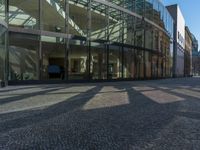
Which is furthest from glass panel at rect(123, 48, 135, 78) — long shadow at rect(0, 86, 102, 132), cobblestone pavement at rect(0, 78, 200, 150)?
long shadow at rect(0, 86, 102, 132)

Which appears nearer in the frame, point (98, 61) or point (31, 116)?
point (31, 116)

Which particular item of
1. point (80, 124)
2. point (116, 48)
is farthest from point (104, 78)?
point (80, 124)

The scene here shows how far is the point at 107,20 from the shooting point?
26.6m

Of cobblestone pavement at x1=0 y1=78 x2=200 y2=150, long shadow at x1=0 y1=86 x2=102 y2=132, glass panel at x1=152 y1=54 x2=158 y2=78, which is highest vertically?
glass panel at x1=152 y1=54 x2=158 y2=78

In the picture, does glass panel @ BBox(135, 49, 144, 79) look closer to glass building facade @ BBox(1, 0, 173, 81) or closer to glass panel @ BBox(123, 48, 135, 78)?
glass building facade @ BBox(1, 0, 173, 81)

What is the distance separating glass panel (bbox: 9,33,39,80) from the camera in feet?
61.3

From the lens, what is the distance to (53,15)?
2147 cm

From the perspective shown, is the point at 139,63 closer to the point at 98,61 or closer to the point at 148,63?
the point at 148,63

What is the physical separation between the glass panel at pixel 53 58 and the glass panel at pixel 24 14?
4.25 ft

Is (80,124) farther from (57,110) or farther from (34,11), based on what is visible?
(34,11)

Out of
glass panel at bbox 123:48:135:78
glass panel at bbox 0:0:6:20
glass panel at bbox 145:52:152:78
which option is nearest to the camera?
glass panel at bbox 0:0:6:20

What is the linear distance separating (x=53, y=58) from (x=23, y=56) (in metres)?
2.48

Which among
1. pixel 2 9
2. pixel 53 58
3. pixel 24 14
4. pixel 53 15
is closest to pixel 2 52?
pixel 2 9

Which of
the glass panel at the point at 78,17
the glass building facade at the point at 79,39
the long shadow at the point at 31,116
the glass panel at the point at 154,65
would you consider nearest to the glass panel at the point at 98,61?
the glass building facade at the point at 79,39
